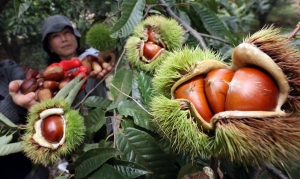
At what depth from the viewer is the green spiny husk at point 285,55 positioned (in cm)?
48

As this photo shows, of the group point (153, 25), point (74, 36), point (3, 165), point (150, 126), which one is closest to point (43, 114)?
point (150, 126)

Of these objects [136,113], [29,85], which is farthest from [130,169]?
[29,85]

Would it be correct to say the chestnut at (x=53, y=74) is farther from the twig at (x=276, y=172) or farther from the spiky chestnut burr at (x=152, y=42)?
the twig at (x=276, y=172)

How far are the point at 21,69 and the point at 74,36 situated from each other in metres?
0.43

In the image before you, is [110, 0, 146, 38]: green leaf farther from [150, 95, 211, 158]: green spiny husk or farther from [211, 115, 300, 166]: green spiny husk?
Result: [211, 115, 300, 166]: green spiny husk

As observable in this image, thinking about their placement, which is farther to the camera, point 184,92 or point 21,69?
point 21,69

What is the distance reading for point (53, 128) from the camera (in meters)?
0.81

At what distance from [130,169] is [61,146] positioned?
0.26 meters

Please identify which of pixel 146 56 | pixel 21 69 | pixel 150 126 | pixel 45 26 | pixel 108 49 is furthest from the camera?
pixel 45 26

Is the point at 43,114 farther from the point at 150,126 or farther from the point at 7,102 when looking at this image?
the point at 7,102

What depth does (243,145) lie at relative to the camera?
0.46 m

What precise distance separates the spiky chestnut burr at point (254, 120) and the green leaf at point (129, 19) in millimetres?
354

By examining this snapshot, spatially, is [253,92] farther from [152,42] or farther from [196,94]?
[152,42]

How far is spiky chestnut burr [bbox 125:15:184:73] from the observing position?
35.8 inches
